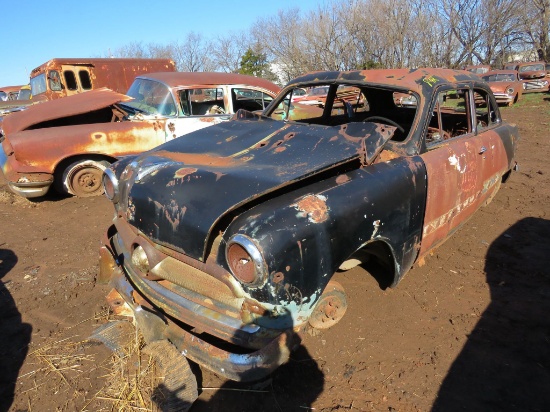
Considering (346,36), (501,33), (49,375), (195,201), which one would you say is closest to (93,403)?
(49,375)

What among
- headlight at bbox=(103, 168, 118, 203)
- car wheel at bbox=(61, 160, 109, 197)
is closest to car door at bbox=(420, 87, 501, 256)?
headlight at bbox=(103, 168, 118, 203)

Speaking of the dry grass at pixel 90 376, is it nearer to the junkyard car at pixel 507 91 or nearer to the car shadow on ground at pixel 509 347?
the car shadow on ground at pixel 509 347

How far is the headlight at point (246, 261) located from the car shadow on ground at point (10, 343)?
1.67 m

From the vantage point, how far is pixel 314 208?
217cm

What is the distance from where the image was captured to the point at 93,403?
7.71ft

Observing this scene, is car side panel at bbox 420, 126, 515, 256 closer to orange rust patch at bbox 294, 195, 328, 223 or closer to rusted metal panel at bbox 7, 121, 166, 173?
orange rust patch at bbox 294, 195, 328, 223

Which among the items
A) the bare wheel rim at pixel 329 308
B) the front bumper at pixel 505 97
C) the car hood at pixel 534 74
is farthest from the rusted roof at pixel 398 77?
the car hood at pixel 534 74

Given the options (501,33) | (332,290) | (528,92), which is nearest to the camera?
(332,290)

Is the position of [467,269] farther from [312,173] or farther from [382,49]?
[382,49]

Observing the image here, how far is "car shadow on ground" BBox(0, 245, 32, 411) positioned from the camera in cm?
250

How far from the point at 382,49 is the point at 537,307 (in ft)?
91.9

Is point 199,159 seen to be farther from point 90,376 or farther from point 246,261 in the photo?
point 90,376

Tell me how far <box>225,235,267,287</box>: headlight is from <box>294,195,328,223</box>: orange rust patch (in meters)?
0.36

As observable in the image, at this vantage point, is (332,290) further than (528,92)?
No
